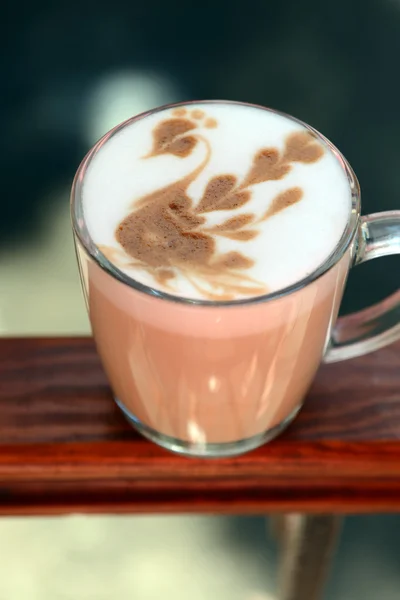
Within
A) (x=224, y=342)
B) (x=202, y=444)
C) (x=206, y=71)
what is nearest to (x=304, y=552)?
(x=202, y=444)

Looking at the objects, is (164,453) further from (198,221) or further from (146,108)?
(146,108)

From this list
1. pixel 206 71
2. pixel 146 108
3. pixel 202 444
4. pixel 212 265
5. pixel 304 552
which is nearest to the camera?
pixel 212 265

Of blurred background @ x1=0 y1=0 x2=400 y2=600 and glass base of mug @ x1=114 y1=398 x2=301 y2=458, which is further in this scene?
blurred background @ x1=0 y1=0 x2=400 y2=600

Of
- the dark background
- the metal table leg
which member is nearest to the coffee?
the metal table leg

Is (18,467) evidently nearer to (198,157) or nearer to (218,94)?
(198,157)

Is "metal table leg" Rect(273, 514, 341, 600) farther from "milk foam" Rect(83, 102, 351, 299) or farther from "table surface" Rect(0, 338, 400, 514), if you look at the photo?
"milk foam" Rect(83, 102, 351, 299)

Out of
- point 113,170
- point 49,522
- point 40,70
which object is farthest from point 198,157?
point 40,70
